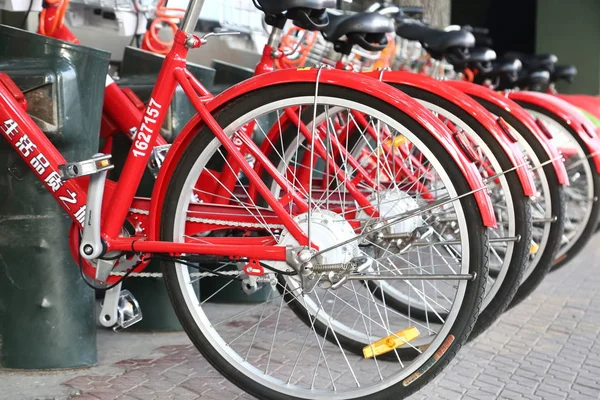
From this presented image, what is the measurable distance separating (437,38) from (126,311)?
256 cm

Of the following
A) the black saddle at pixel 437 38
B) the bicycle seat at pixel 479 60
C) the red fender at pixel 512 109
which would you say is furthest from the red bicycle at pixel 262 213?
the bicycle seat at pixel 479 60

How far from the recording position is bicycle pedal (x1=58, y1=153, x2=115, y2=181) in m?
3.06

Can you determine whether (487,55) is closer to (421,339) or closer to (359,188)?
(359,188)

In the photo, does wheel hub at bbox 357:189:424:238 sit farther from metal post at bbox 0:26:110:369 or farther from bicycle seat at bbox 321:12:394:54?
metal post at bbox 0:26:110:369

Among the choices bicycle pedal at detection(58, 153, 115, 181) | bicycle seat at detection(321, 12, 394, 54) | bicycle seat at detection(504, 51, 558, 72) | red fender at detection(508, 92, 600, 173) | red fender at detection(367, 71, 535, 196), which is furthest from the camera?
bicycle seat at detection(504, 51, 558, 72)

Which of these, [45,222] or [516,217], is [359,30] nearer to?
[516,217]

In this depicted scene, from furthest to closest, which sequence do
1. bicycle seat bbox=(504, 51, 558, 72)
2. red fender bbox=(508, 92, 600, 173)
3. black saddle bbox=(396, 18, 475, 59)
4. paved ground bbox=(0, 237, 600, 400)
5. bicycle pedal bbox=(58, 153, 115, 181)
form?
bicycle seat bbox=(504, 51, 558, 72), black saddle bbox=(396, 18, 475, 59), red fender bbox=(508, 92, 600, 173), paved ground bbox=(0, 237, 600, 400), bicycle pedal bbox=(58, 153, 115, 181)

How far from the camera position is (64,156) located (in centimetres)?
334

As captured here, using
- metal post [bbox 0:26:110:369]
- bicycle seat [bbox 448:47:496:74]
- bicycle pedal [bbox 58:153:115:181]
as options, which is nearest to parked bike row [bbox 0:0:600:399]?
bicycle pedal [bbox 58:153:115:181]

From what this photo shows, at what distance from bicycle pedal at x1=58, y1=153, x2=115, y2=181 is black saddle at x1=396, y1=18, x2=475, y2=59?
2.55m

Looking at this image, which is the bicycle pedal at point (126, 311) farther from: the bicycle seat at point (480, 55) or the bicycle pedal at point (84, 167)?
the bicycle seat at point (480, 55)

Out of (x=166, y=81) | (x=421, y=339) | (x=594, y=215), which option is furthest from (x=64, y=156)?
(x=594, y=215)

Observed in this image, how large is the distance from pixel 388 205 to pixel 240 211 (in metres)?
0.78

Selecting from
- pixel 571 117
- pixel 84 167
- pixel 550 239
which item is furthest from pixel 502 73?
pixel 84 167
